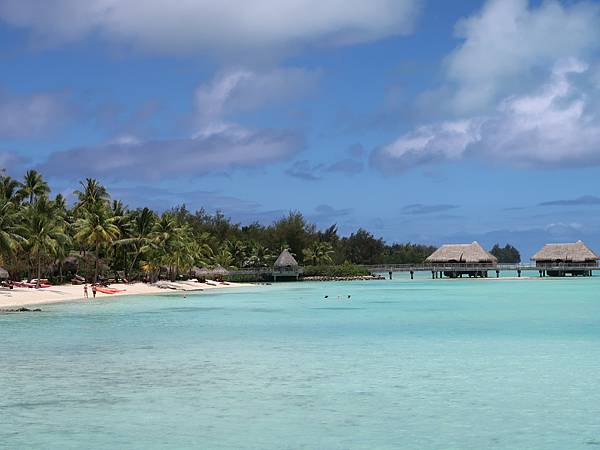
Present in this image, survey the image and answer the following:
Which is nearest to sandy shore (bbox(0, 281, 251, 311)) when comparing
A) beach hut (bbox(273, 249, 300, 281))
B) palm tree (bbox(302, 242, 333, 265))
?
beach hut (bbox(273, 249, 300, 281))

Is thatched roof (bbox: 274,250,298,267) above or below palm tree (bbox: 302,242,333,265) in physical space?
below

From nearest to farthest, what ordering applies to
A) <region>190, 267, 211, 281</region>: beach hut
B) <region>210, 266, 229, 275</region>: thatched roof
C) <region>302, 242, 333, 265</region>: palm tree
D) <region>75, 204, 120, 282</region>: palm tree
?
<region>75, 204, 120, 282</region>: palm tree < <region>190, 267, 211, 281</region>: beach hut < <region>210, 266, 229, 275</region>: thatched roof < <region>302, 242, 333, 265</region>: palm tree

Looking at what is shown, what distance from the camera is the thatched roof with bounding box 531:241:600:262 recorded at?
89.2m

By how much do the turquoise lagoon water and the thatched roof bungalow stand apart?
65039 millimetres

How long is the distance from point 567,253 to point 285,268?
34207 millimetres

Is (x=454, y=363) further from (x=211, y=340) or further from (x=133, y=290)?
(x=133, y=290)

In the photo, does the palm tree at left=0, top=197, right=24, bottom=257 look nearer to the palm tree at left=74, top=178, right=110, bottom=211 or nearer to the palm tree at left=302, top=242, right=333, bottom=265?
the palm tree at left=74, top=178, right=110, bottom=211

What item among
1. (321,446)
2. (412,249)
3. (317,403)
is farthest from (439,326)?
(412,249)

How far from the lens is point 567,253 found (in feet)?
296

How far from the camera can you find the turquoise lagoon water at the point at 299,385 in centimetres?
1007

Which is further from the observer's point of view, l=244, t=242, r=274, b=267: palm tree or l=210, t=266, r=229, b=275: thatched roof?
l=244, t=242, r=274, b=267: palm tree

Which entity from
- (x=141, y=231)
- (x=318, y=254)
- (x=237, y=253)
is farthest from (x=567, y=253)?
(x=141, y=231)

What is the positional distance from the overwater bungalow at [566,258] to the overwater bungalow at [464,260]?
19.8 feet

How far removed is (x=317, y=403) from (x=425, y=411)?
69.1 inches
